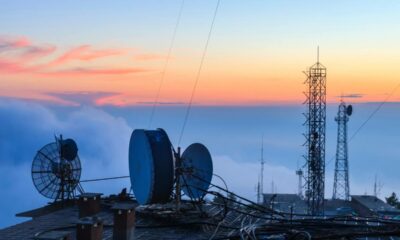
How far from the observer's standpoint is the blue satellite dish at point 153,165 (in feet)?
51.8

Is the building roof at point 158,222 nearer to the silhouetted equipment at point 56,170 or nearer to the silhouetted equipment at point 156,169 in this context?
the silhouetted equipment at point 156,169

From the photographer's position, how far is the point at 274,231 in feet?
37.7

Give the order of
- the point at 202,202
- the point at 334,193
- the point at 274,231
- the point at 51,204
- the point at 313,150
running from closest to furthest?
1. the point at 274,231
2. the point at 202,202
3. the point at 51,204
4. the point at 313,150
5. the point at 334,193

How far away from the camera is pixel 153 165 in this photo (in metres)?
15.8

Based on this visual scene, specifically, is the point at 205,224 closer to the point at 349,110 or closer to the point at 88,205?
the point at 88,205

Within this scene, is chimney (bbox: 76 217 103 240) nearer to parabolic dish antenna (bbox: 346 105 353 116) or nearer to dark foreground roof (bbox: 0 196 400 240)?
dark foreground roof (bbox: 0 196 400 240)

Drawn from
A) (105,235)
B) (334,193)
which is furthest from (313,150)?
(105,235)

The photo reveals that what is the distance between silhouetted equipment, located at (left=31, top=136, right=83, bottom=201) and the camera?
70.2ft

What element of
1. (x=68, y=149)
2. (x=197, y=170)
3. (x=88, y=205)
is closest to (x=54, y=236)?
(x=88, y=205)

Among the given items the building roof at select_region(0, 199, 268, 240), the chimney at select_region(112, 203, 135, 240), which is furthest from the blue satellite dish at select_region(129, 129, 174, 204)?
the chimney at select_region(112, 203, 135, 240)

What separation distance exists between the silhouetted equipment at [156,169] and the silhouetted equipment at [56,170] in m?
5.03

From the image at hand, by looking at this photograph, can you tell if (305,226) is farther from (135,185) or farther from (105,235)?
(135,185)

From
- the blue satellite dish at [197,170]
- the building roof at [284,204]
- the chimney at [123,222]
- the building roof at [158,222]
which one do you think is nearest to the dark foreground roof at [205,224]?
the building roof at [158,222]

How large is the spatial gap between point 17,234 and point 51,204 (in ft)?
19.0
